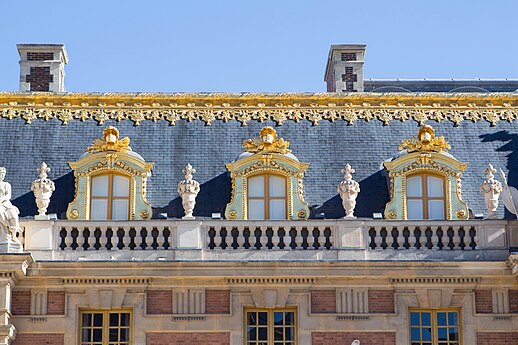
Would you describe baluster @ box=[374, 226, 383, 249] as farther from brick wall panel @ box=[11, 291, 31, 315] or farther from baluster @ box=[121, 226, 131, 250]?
brick wall panel @ box=[11, 291, 31, 315]

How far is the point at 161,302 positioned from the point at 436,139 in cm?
713

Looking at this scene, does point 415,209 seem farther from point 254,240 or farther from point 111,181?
point 111,181

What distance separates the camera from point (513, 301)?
30.7m

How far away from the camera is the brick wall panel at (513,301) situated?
3059cm

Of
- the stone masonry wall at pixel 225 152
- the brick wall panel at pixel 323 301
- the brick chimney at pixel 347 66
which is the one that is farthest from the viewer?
the brick chimney at pixel 347 66

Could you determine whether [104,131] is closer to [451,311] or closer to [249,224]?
[249,224]

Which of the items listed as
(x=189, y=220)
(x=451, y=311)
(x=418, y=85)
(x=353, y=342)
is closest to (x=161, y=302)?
(x=189, y=220)

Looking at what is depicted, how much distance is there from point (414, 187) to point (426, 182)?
0.29 meters

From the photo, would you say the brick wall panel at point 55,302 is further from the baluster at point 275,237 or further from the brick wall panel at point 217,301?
the baluster at point 275,237

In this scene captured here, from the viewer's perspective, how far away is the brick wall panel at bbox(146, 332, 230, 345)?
30156 millimetres

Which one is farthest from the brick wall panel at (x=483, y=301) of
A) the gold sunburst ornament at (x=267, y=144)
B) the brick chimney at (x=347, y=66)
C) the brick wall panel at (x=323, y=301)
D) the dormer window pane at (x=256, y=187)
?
the brick chimney at (x=347, y=66)

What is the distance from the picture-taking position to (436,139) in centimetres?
3234

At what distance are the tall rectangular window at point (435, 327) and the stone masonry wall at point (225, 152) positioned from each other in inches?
103

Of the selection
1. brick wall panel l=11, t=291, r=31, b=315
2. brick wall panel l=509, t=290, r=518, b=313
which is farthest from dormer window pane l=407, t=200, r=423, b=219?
brick wall panel l=11, t=291, r=31, b=315
